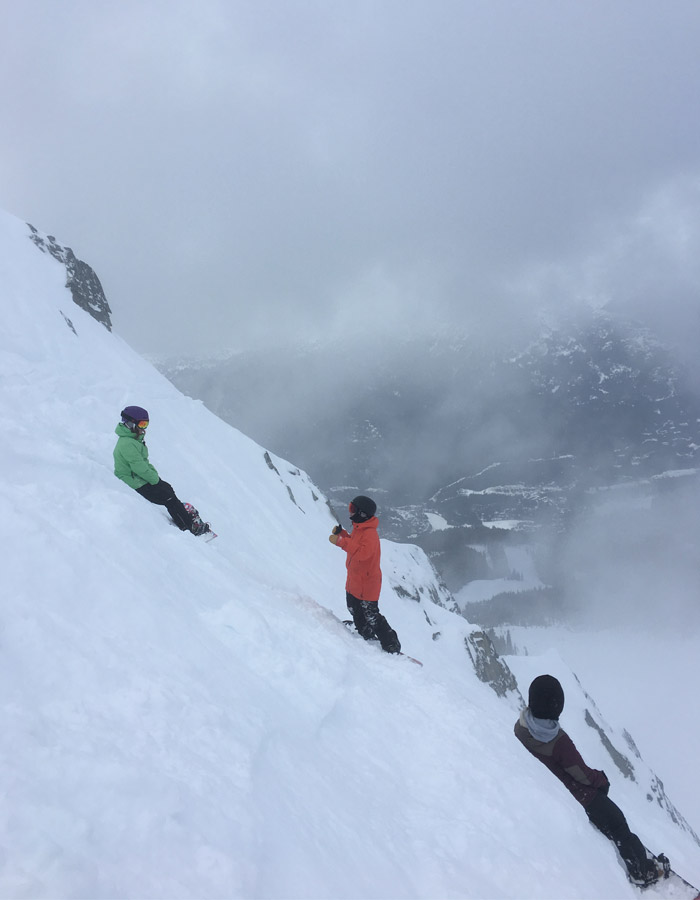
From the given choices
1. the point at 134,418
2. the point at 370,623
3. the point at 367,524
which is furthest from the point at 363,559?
the point at 134,418

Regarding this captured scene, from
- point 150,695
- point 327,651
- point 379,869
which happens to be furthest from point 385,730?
point 150,695

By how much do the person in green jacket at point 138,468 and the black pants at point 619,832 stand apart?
21.0 feet

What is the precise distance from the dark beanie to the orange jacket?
2.82 m

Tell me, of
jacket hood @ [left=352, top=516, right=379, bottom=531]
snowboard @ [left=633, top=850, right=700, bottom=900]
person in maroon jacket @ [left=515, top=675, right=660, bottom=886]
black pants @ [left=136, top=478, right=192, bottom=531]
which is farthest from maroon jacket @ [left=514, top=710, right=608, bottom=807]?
black pants @ [left=136, top=478, right=192, bottom=531]

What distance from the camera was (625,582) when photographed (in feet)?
485

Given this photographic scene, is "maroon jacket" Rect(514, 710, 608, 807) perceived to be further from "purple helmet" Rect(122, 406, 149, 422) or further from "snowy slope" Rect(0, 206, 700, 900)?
"purple helmet" Rect(122, 406, 149, 422)

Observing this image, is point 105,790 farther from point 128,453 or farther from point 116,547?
point 128,453

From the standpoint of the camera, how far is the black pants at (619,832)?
4.26m

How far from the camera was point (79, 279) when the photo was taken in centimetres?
2642

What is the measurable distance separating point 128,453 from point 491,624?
12038cm

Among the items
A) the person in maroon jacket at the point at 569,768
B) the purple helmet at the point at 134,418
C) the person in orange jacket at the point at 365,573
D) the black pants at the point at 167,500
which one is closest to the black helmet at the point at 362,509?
the person in orange jacket at the point at 365,573

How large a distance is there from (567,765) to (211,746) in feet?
12.3

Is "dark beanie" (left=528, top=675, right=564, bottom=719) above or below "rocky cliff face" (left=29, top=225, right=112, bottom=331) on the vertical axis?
below

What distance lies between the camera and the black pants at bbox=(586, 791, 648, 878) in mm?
4262
